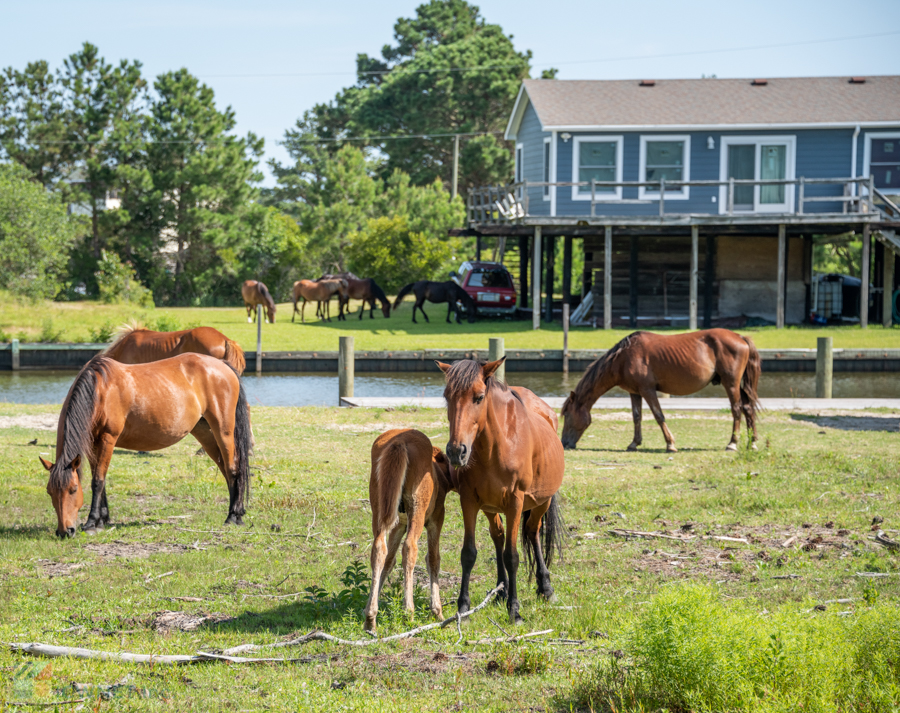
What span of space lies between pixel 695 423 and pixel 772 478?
16.5 feet

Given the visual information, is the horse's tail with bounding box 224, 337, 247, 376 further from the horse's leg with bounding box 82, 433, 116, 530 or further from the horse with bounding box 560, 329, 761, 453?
the horse with bounding box 560, 329, 761, 453

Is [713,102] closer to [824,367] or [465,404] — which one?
[824,367]

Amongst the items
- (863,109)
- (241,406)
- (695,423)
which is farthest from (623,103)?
(241,406)

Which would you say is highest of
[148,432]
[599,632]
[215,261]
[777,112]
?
[777,112]

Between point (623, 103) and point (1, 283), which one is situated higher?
point (623, 103)

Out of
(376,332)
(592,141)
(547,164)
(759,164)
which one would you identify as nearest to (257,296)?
(376,332)

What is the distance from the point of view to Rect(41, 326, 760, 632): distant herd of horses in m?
5.42

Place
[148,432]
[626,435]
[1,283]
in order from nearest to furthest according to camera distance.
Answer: [148,432] < [626,435] < [1,283]

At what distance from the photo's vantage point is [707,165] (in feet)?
98.6

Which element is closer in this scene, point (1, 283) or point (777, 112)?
point (777, 112)

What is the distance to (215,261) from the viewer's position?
45062mm

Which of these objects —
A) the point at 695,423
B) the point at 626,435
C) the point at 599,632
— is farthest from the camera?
the point at 695,423

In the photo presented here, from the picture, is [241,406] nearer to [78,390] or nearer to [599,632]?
[78,390]

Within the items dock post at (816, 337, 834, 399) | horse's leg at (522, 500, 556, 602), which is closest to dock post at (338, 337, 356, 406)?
dock post at (816, 337, 834, 399)
